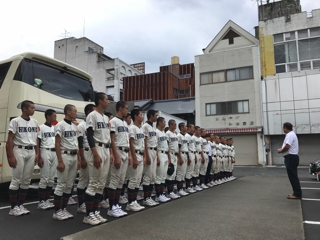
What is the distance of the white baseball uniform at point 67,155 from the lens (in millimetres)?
4691

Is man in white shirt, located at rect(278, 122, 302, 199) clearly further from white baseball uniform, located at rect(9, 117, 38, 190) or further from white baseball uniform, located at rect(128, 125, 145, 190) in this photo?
white baseball uniform, located at rect(9, 117, 38, 190)

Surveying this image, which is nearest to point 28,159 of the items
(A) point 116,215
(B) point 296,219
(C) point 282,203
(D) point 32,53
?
(A) point 116,215

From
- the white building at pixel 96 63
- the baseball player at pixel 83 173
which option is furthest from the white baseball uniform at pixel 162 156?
the white building at pixel 96 63

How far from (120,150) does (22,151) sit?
1821 millimetres

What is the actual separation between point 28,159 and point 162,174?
284 cm

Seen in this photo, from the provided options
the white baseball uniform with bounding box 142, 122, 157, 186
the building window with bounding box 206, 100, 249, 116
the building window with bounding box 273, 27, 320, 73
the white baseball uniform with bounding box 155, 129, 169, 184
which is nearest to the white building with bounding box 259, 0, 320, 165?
the building window with bounding box 273, 27, 320, 73

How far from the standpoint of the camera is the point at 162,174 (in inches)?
241

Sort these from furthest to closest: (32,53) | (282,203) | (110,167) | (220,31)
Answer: (220,31) < (32,53) < (282,203) < (110,167)

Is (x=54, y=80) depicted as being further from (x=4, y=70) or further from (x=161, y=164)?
(x=161, y=164)

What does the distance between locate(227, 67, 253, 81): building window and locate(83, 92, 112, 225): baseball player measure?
2217 centimetres

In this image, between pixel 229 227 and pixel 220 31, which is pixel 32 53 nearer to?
pixel 229 227

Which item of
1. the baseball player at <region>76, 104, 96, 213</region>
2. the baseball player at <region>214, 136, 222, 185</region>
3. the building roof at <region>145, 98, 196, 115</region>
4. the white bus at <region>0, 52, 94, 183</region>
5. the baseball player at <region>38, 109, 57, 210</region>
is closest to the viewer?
the baseball player at <region>76, 104, 96, 213</region>

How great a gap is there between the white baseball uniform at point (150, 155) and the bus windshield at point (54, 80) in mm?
2572

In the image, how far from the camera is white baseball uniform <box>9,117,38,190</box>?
4820mm
